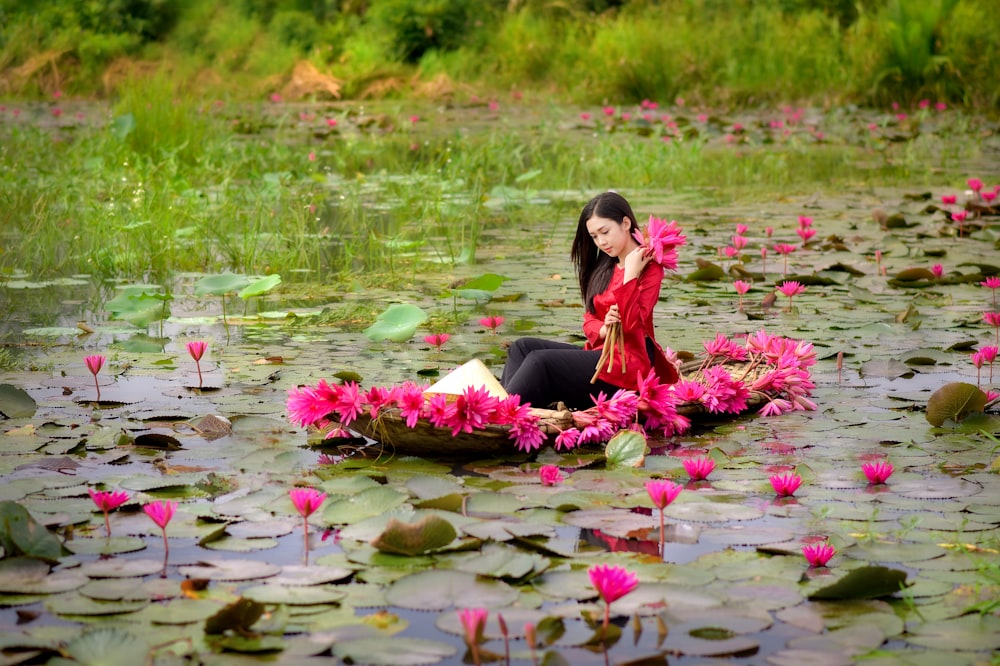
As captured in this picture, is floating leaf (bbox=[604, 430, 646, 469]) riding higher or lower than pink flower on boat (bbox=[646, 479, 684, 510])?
lower

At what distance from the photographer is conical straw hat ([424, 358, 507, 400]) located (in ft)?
11.0

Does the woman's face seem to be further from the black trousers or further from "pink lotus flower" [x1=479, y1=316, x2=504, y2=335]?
"pink lotus flower" [x1=479, y1=316, x2=504, y2=335]

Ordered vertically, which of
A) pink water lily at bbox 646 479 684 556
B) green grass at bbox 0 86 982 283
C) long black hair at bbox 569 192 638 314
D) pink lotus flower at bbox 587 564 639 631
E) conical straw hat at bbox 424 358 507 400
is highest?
long black hair at bbox 569 192 638 314

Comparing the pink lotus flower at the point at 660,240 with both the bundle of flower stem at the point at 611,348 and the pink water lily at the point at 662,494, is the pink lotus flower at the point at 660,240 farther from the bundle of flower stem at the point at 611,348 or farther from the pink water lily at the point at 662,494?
the pink water lily at the point at 662,494

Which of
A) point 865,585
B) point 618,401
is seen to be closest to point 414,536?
point 865,585

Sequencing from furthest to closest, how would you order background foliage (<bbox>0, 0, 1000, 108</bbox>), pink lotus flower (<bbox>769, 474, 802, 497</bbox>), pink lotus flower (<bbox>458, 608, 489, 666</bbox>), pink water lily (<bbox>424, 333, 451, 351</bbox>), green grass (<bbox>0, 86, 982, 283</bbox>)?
background foliage (<bbox>0, 0, 1000, 108</bbox>) → green grass (<bbox>0, 86, 982, 283</bbox>) → pink water lily (<bbox>424, 333, 451, 351</bbox>) → pink lotus flower (<bbox>769, 474, 802, 497</bbox>) → pink lotus flower (<bbox>458, 608, 489, 666</bbox>)

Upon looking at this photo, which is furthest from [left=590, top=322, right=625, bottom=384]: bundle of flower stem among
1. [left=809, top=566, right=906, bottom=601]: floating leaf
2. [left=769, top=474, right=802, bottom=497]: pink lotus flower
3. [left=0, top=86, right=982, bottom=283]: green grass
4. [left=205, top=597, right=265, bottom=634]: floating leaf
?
[left=0, top=86, right=982, bottom=283]: green grass

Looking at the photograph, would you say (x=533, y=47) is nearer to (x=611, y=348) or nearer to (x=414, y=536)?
(x=611, y=348)

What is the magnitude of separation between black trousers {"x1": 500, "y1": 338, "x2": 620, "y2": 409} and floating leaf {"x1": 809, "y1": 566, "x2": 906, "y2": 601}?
51.3 inches

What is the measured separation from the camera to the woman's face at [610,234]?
138 inches

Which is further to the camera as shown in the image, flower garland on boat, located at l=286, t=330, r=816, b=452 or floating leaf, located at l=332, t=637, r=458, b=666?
flower garland on boat, located at l=286, t=330, r=816, b=452

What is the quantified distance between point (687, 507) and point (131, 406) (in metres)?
1.77

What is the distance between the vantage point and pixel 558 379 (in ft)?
11.5

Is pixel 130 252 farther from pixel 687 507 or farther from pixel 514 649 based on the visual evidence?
pixel 514 649
